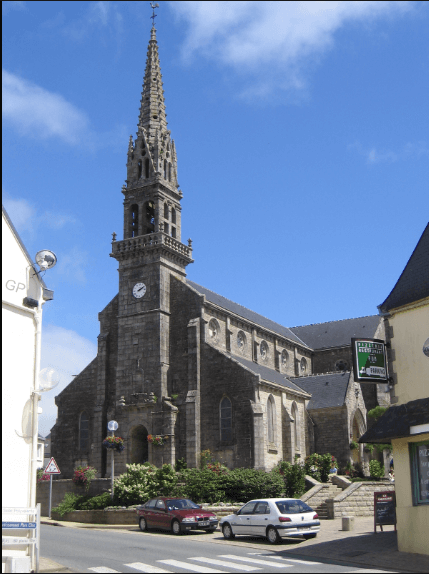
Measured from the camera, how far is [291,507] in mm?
21281

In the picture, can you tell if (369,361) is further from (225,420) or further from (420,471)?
(225,420)

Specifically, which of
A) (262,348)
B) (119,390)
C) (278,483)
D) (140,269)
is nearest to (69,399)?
(119,390)

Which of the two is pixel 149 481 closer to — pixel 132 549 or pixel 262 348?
pixel 132 549

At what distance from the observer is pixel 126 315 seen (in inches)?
1721

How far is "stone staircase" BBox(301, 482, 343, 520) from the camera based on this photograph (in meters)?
28.9

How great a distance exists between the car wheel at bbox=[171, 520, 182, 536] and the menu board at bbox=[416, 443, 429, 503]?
33.3ft

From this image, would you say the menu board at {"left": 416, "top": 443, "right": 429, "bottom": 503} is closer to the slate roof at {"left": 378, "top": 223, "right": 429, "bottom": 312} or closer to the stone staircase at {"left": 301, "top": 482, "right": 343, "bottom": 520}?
the slate roof at {"left": 378, "top": 223, "right": 429, "bottom": 312}

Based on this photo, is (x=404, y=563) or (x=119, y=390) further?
(x=119, y=390)

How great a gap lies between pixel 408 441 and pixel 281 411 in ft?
84.1

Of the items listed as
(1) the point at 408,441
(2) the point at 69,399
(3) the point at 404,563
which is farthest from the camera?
(2) the point at 69,399

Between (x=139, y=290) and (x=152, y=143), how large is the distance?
35.7 ft

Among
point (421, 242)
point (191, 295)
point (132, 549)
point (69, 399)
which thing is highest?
point (191, 295)

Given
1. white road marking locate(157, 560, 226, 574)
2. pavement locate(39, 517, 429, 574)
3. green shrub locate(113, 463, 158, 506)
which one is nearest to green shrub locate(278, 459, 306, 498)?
green shrub locate(113, 463, 158, 506)

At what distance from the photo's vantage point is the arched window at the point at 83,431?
44438 millimetres
